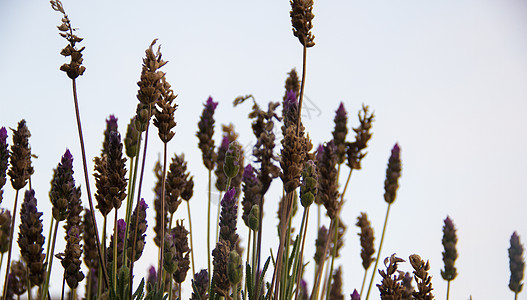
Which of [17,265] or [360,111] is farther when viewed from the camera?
[360,111]

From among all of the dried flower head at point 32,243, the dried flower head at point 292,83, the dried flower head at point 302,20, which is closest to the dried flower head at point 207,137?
the dried flower head at point 292,83

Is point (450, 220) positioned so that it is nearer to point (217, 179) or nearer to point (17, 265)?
point (217, 179)

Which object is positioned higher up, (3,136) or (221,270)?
(3,136)

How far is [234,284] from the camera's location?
4.04 ft

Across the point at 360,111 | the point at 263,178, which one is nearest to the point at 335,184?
the point at 360,111

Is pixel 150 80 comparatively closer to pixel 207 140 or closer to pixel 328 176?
pixel 328 176

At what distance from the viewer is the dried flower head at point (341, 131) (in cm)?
193

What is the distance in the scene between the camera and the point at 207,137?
2.07 meters

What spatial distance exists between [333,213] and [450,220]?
111 cm

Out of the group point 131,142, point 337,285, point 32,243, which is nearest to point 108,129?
point 131,142

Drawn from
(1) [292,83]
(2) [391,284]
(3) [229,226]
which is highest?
(1) [292,83]

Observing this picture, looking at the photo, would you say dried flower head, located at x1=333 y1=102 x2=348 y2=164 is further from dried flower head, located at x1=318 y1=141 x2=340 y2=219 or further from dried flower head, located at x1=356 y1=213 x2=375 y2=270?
dried flower head, located at x1=356 y1=213 x2=375 y2=270

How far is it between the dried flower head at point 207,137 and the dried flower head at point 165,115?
30.0 inches

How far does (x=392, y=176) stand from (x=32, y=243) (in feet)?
5.19
